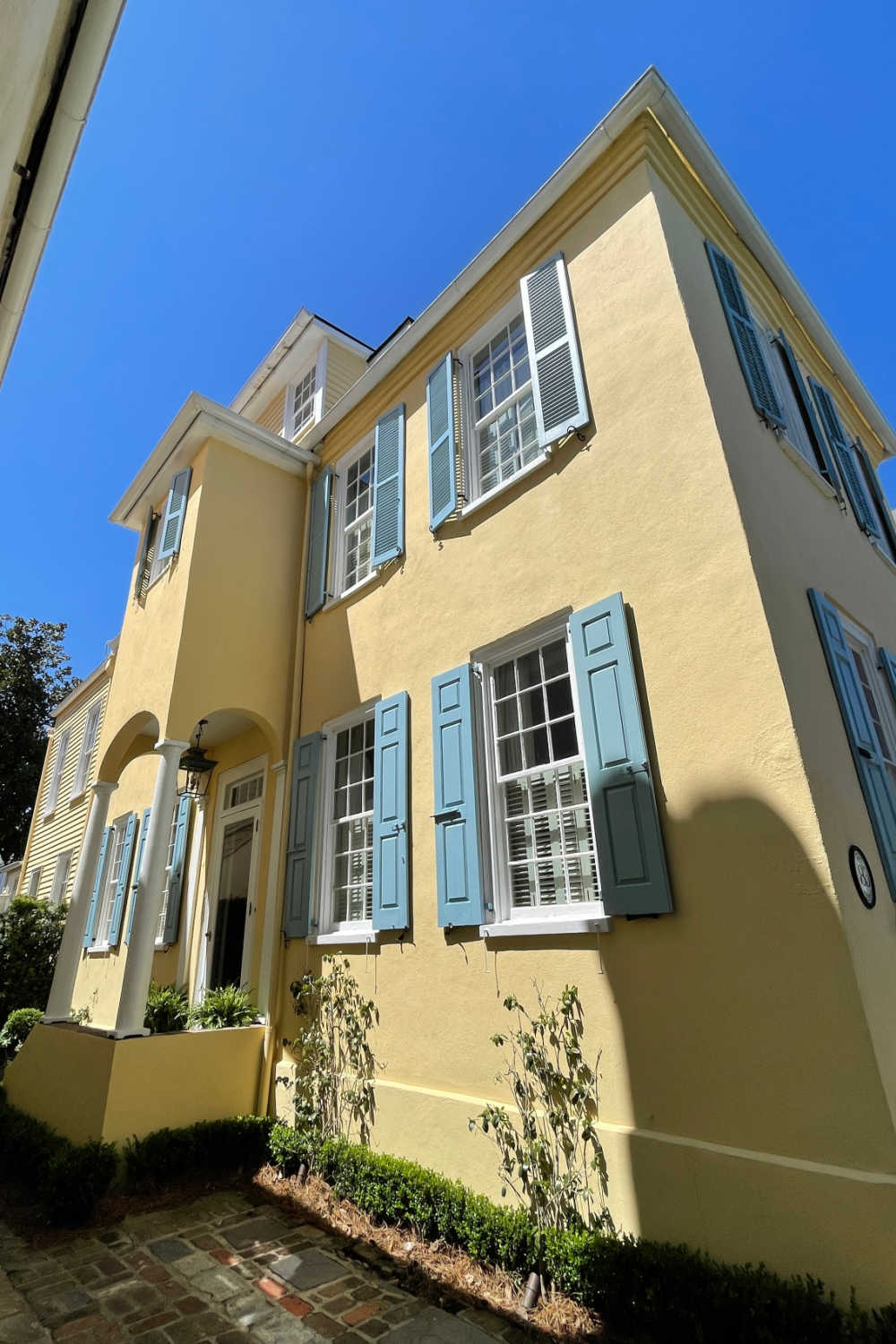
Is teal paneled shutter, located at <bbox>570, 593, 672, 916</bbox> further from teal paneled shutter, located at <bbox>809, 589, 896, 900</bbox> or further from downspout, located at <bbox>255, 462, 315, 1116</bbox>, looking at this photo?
downspout, located at <bbox>255, 462, 315, 1116</bbox>

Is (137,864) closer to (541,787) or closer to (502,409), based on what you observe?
(541,787)

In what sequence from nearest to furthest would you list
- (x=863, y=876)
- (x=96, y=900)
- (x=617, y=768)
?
(x=863, y=876), (x=617, y=768), (x=96, y=900)

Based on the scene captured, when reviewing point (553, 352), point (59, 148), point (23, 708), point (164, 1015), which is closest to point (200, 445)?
point (553, 352)

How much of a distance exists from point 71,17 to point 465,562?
414cm

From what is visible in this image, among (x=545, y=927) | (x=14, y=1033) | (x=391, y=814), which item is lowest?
(x=14, y=1033)

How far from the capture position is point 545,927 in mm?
4281

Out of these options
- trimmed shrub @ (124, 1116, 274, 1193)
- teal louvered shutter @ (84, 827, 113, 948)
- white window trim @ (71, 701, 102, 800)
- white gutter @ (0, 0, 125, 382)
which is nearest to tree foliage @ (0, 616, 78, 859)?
white window trim @ (71, 701, 102, 800)

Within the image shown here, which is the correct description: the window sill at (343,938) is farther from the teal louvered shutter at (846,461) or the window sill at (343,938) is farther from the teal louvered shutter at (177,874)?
the teal louvered shutter at (846,461)

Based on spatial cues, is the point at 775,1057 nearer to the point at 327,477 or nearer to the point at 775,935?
the point at 775,935

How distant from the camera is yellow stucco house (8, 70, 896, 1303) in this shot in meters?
3.35

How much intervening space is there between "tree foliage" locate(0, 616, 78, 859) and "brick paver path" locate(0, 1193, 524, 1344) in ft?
66.2

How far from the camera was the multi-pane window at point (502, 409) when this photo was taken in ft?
20.0

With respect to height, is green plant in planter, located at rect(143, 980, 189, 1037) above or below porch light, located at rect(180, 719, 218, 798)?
below

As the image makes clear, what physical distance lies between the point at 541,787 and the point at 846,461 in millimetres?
5226
